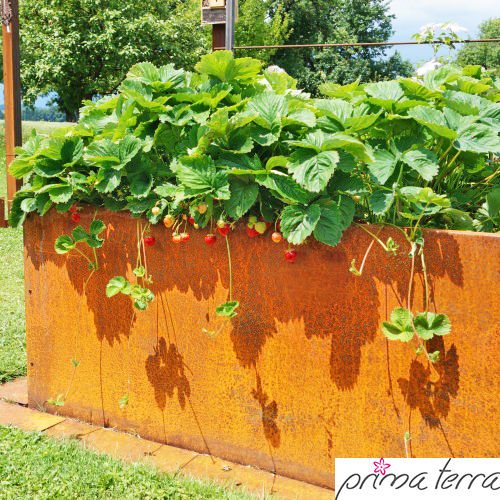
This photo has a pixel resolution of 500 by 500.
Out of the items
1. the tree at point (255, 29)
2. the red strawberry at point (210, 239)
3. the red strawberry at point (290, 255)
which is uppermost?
the tree at point (255, 29)

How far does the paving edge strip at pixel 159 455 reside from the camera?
68.9 inches

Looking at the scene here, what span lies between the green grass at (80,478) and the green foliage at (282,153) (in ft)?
2.25

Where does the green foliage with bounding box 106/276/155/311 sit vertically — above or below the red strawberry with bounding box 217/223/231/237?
below

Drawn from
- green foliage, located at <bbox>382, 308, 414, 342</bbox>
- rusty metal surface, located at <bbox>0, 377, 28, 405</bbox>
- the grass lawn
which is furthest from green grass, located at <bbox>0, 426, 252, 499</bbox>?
green foliage, located at <bbox>382, 308, 414, 342</bbox>

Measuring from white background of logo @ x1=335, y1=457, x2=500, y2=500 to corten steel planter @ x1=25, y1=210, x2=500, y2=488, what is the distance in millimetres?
35

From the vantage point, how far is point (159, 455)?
196 cm

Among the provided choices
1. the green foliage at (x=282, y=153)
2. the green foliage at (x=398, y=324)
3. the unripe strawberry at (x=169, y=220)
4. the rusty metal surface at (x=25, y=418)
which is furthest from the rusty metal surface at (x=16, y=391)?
the green foliage at (x=398, y=324)

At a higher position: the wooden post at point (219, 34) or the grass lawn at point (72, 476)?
the wooden post at point (219, 34)

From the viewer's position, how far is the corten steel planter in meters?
1.51

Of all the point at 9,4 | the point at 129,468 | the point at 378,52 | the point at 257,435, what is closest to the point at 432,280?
the point at 257,435

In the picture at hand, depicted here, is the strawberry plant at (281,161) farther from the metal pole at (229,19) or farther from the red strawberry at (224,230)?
the metal pole at (229,19)

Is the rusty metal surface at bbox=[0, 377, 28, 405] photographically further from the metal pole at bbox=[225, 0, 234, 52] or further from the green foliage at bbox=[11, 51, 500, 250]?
the metal pole at bbox=[225, 0, 234, 52]

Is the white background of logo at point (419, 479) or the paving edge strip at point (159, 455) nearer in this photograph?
the white background of logo at point (419, 479)

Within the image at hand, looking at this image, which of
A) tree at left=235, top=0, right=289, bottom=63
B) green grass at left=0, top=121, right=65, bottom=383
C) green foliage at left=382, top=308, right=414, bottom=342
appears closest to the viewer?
green foliage at left=382, top=308, right=414, bottom=342
